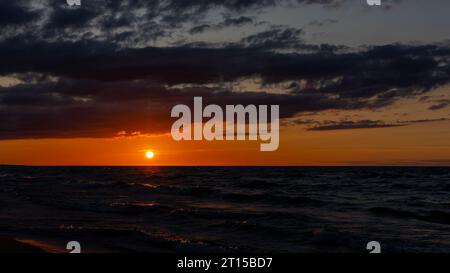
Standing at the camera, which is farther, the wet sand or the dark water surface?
the dark water surface

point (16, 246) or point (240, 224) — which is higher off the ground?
point (240, 224)

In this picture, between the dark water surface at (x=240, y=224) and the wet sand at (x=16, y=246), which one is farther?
the dark water surface at (x=240, y=224)

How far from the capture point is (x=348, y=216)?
27.3m

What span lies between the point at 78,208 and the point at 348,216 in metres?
14.6

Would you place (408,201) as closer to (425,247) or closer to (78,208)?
(425,247)

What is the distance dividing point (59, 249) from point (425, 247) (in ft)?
41.0

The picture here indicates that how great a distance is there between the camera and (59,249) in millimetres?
15953

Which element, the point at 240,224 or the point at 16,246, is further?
the point at 240,224

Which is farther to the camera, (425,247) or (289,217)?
(289,217)
